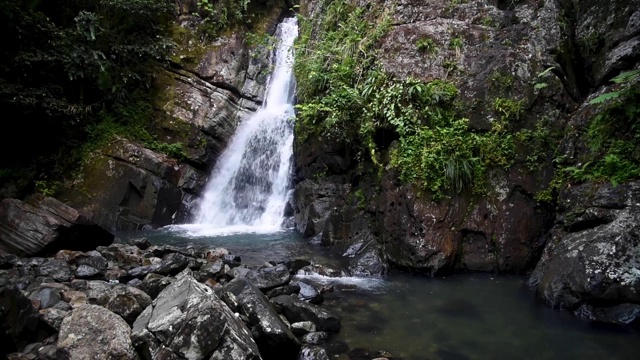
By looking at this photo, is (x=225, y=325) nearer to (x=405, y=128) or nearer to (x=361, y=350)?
(x=361, y=350)

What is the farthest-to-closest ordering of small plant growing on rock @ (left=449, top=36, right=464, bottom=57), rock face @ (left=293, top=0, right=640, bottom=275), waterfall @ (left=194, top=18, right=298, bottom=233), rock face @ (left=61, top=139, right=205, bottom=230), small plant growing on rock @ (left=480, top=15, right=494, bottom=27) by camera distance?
waterfall @ (left=194, top=18, right=298, bottom=233) → rock face @ (left=61, top=139, right=205, bottom=230) → small plant growing on rock @ (left=480, top=15, right=494, bottom=27) → small plant growing on rock @ (left=449, top=36, right=464, bottom=57) → rock face @ (left=293, top=0, right=640, bottom=275)

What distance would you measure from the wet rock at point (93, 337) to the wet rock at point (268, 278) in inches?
99.0

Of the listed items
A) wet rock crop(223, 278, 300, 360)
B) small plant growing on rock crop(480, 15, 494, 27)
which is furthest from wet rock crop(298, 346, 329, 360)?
small plant growing on rock crop(480, 15, 494, 27)

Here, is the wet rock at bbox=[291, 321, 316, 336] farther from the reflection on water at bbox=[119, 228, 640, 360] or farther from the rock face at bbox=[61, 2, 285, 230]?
the rock face at bbox=[61, 2, 285, 230]

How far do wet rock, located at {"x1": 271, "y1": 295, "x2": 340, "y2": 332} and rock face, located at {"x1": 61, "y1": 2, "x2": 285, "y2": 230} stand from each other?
7844mm

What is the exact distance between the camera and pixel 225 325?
4055 millimetres

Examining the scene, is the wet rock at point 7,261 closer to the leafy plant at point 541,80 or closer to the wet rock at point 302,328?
the wet rock at point 302,328

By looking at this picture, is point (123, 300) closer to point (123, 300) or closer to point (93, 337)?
point (123, 300)

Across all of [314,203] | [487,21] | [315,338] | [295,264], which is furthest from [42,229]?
[487,21]

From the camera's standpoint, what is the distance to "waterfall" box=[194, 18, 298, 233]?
12.8 metres

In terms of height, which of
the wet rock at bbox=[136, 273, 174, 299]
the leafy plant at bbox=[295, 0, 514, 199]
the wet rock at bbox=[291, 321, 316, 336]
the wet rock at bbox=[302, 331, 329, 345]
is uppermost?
the leafy plant at bbox=[295, 0, 514, 199]

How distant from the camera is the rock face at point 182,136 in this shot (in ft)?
40.5

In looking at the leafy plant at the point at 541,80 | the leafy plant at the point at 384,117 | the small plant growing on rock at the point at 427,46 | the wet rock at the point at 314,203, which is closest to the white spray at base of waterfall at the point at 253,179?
the wet rock at the point at 314,203

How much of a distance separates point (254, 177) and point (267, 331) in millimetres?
9272
